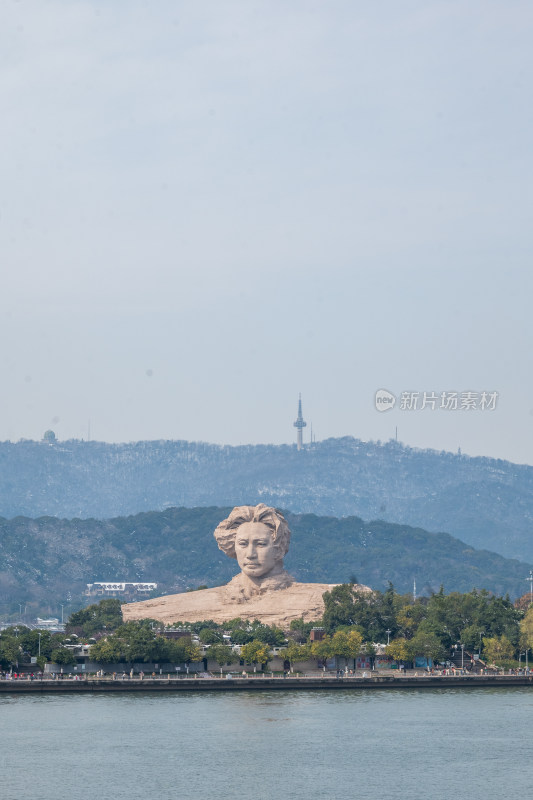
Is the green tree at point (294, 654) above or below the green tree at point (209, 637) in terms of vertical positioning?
below

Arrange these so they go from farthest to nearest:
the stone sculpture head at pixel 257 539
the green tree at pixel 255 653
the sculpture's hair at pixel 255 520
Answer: the sculpture's hair at pixel 255 520, the stone sculpture head at pixel 257 539, the green tree at pixel 255 653

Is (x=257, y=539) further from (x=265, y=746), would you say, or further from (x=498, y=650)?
(x=265, y=746)

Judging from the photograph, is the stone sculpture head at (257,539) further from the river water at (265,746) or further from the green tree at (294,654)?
the river water at (265,746)

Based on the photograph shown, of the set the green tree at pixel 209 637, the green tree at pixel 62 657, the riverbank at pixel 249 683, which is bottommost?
the riverbank at pixel 249 683

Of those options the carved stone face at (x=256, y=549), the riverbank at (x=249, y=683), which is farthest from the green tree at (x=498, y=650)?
the carved stone face at (x=256, y=549)

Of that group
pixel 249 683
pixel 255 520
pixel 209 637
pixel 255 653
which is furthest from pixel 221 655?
pixel 255 520

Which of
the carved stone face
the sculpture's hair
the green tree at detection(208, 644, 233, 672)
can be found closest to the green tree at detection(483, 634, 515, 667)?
the sculpture's hair
